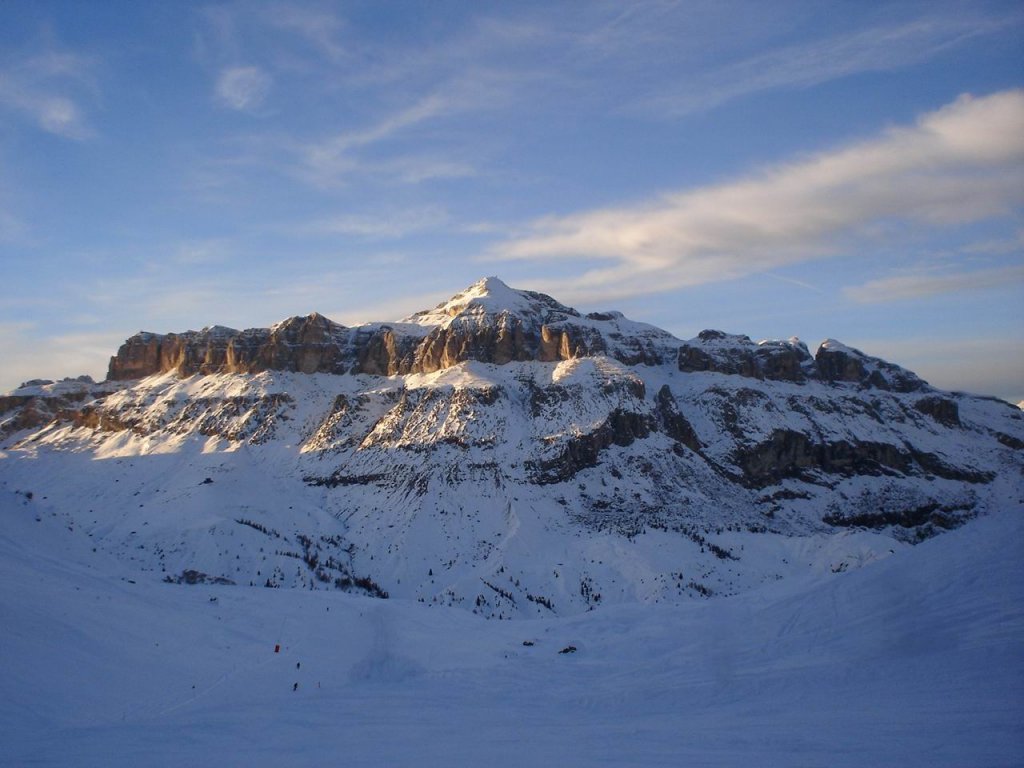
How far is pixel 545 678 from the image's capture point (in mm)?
35406

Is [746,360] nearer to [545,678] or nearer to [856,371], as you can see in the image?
[856,371]

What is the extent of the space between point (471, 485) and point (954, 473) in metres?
85.0

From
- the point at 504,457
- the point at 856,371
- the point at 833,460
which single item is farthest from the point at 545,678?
the point at 856,371

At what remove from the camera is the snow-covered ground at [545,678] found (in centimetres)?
2066

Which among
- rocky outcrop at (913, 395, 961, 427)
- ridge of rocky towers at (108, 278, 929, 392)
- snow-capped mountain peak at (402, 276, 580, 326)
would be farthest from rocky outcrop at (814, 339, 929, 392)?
snow-capped mountain peak at (402, 276, 580, 326)

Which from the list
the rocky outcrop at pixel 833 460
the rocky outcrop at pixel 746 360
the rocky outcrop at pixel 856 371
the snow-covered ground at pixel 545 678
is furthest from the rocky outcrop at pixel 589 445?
the snow-covered ground at pixel 545 678

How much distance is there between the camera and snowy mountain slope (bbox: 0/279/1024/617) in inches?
3295

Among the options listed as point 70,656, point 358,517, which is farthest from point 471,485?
point 70,656

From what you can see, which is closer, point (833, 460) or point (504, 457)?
point (504, 457)

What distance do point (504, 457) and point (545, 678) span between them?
7824 cm

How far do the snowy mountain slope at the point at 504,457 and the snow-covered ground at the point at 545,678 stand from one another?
24261 mm

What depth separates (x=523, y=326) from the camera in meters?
146

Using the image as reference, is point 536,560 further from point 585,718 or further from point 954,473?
point 954,473

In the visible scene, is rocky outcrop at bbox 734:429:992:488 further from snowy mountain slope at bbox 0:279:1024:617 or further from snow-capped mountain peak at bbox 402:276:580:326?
snow-capped mountain peak at bbox 402:276:580:326
